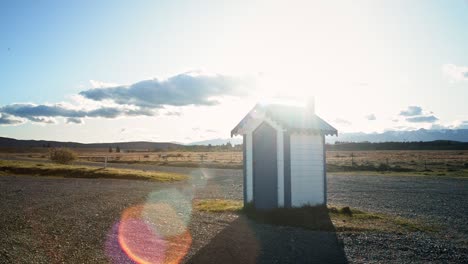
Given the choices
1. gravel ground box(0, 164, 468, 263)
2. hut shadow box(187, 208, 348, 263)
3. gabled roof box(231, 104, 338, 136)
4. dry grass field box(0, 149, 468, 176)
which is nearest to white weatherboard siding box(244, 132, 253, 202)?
gabled roof box(231, 104, 338, 136)

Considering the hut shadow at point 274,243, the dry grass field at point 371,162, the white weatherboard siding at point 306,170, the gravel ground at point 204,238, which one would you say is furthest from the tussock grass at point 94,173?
the hut shadow at point 274,243

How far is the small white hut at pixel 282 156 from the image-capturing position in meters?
14.8

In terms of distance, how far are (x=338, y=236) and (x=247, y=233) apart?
241cm

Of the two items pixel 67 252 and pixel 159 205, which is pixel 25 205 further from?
pixel 67 252

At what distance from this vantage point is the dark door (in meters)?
15.0

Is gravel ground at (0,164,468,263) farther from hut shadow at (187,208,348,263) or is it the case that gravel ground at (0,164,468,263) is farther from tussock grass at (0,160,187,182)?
tussock grass at (0,160,187,182)

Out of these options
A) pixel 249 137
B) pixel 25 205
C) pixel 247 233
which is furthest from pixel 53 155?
pixel 247 233

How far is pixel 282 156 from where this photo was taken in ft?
48.5

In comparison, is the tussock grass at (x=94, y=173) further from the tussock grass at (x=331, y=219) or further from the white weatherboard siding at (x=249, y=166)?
the tussock grass at (x=331, y=219)

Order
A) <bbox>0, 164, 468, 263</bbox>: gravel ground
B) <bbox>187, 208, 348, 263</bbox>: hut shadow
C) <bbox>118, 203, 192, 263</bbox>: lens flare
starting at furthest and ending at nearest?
<bbox>118, 203, 192, 263</bbox>: lens flare
<bbox>0, 164, 468, 263</bbox>: gravel ground
<bbox>187, 208, 348, 263</bbox>: hut shadow

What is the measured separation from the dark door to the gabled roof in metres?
0.52

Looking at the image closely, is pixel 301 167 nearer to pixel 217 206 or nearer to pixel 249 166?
pixel 249 166

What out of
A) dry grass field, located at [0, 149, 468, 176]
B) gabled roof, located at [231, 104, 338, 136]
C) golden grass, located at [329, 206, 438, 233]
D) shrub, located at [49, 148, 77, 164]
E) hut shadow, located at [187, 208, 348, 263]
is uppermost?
gabled roof, located at [231, 104, 338, 136]

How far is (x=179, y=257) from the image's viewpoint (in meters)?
8.68
